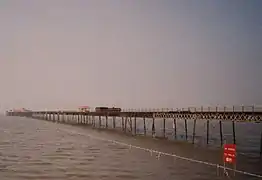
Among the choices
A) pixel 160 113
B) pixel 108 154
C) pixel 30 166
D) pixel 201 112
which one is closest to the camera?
pixel 30 166

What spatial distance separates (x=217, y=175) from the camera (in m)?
25.7

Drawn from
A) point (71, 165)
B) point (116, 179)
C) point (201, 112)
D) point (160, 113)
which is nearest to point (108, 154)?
point (71, 165)

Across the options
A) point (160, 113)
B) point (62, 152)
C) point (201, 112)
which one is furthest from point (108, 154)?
point (160, 113)

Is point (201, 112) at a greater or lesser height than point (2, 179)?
greater

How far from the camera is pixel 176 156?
35.7 meters

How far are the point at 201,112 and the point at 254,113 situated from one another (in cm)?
1233

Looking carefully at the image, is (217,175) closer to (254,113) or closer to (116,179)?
(116,179)

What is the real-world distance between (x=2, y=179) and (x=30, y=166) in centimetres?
535

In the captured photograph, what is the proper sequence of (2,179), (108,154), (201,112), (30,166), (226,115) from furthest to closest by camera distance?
(201,112)
(226,115)
(108,154)
(30,166)
(2,179)

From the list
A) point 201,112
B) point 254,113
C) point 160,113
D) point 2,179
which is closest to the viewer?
point 2,179

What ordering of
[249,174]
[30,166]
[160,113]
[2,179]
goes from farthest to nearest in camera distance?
[160,113] < [30,166] < [249,174] < [2,179]

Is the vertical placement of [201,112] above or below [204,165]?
above

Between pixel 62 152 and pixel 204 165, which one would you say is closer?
pixel 204 165

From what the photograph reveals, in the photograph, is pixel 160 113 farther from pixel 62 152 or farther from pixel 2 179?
pixel 2 179
